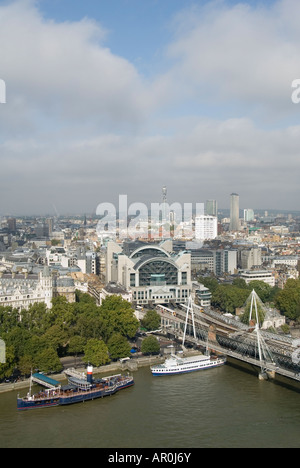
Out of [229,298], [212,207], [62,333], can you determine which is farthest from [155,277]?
[212,207]

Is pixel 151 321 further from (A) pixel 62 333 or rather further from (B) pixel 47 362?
(B) pixel 47 362

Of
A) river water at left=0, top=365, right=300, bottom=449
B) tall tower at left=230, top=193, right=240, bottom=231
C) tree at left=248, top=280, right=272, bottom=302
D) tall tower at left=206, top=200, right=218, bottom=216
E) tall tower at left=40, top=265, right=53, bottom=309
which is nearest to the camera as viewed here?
river water at left=0, top=365, right=300, bottom=449

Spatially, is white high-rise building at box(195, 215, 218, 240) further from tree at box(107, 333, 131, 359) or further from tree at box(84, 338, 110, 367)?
tree at box(84, 338, 110, 367)

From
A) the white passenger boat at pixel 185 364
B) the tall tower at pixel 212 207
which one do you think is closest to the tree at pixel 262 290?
the white passenger boat at pixel 185 364

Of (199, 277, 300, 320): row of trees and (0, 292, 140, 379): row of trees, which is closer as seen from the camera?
(0, 292, 140, 379): row of trees

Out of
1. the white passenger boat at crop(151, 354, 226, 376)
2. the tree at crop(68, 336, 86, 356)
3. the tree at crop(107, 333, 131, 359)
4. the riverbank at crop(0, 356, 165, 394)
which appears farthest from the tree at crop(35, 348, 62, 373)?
the white passenger boat at crop(151, 354, 226, 376)

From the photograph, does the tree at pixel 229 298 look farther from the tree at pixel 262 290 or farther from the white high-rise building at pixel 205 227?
the white high-rise building at pixel 205 227
